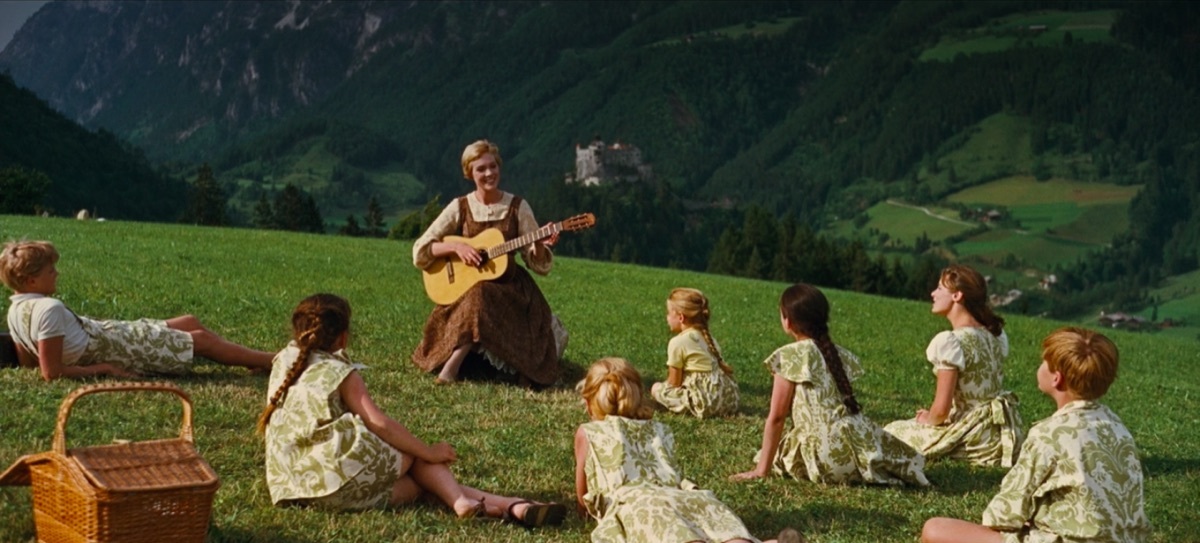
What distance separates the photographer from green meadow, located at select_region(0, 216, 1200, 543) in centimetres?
840

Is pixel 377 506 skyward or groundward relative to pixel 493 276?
groundward

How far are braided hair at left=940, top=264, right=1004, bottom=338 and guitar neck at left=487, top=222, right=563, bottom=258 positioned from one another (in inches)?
149

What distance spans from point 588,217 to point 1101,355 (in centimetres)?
610

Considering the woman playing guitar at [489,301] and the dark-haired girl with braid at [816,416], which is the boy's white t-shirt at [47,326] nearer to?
the woman playing guitar at [489,301]

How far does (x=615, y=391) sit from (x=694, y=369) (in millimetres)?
4227

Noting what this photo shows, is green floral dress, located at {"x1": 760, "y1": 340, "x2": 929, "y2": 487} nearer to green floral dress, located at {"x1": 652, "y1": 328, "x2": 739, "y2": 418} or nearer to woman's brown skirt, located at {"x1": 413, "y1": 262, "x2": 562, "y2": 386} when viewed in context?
green floral dress, located at {"x1": 652, "y1": 328, "x2": 739, "y2": 418}

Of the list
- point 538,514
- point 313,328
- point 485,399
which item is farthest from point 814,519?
point 485,399

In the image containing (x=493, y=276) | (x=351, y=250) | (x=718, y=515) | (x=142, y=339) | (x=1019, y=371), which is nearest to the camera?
(x=718, y=515)

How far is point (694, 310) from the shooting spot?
12.2 metres

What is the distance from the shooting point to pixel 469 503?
316 inches

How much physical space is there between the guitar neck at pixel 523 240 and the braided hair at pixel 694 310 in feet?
4.44

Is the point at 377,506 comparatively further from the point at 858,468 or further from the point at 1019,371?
the point at 1019,371

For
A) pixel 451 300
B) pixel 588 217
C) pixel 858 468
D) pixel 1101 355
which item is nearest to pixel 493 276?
pixel 451 300

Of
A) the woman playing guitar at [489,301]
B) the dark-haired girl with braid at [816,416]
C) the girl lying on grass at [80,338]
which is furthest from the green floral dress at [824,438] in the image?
the girl lying on grass at [80,338]
